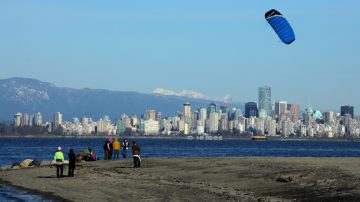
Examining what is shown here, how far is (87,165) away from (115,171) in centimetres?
673

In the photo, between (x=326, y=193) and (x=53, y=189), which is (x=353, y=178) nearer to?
(x=326, y=193)

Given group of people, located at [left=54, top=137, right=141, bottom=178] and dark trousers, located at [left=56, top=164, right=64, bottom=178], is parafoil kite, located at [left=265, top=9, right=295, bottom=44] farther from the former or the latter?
dark trousers, located at [left=56, top=164, right=64, bottom=178]

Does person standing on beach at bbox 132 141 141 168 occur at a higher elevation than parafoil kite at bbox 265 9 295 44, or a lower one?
lower

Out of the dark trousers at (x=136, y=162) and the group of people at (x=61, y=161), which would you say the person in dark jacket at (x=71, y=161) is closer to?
the group of people at (x=61, y=161)

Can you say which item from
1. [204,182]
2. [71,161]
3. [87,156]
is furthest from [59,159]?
[87,156]

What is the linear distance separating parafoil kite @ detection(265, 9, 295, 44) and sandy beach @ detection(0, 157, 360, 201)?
272 inches

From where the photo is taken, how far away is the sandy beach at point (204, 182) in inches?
1259

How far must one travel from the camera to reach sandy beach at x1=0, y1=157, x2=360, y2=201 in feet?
105

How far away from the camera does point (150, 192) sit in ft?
117

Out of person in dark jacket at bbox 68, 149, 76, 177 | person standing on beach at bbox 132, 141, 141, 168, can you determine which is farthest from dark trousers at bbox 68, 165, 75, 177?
person standing on beach at bbox 132, 141, 141, 168

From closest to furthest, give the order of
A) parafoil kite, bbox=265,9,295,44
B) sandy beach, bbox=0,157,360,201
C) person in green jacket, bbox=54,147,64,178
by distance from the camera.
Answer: sandy beach, bbox=0,157,360,201, person in green jacket, bbox=54,147,64,178, parafoil kite, bbox=265,9,295,44

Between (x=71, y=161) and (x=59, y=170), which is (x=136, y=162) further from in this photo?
(x=71, y=161)

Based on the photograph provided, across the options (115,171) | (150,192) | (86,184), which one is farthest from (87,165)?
(150,192)

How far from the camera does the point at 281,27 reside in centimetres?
4891
